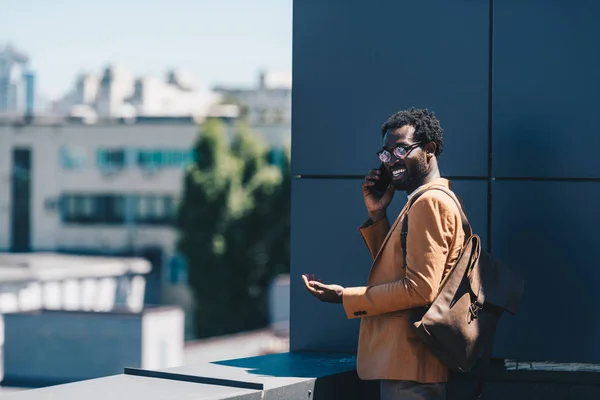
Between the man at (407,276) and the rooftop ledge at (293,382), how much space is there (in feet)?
1.30

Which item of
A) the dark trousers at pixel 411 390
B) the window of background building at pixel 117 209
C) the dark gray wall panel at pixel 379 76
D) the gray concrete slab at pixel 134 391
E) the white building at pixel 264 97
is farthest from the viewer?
the white building at pixel 264 97

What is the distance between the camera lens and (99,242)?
2235 inches

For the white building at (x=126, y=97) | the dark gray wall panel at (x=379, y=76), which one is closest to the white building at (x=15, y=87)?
the white building at (x=126, y=97)

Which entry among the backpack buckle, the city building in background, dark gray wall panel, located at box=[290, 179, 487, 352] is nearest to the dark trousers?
the backpack buckle

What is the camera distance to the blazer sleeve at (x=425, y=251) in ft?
13.5

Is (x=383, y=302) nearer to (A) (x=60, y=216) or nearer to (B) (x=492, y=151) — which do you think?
(B) (x=492, y=151)

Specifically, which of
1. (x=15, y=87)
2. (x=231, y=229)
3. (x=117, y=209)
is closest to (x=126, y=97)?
(x=15, y=87)

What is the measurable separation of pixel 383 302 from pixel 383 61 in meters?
1.64

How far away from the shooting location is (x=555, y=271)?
5.13 meters

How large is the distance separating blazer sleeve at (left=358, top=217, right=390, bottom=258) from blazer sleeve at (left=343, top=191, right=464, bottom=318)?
1.72 ft

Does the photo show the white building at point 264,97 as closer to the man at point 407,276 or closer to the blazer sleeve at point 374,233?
the blazer sleeve at point 374,233

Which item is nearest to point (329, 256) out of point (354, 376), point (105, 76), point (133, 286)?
point (354, 376)

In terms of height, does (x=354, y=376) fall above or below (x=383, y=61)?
below

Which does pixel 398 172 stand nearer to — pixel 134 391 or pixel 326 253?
pixel 326 253
